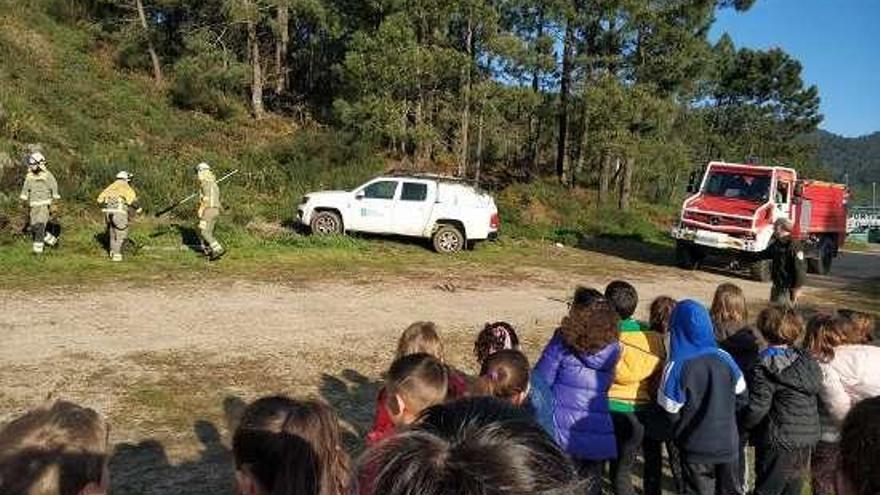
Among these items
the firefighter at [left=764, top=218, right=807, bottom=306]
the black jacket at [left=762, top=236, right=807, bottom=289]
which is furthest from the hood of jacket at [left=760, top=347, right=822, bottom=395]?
Answer: the black jacket at [left=762, top=236, right=807, bottom=289]

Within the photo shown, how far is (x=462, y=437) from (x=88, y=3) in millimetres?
37585

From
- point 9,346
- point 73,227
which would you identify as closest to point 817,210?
point 73,227

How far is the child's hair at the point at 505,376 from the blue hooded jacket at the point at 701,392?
1.09 metres

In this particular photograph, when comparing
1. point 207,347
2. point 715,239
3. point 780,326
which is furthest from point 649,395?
point 715,239

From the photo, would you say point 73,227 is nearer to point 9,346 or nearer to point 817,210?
point 9,346

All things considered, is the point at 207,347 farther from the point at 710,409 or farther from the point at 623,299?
the point at 710,409

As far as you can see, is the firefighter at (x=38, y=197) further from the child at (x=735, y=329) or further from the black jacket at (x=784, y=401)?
the black jacket at (x=784, y=401)

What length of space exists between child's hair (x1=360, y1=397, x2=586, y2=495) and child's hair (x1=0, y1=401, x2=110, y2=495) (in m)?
1.14

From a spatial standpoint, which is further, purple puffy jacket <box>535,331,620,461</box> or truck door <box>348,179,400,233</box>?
truck door <box>348,179,400,233</box>

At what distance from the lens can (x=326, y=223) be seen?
17.9 metres

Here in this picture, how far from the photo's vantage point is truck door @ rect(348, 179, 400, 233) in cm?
1802

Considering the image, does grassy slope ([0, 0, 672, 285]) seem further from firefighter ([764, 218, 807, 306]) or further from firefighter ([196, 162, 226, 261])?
firefighter ([764, 218, 807, 306])

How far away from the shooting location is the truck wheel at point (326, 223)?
17.8 m

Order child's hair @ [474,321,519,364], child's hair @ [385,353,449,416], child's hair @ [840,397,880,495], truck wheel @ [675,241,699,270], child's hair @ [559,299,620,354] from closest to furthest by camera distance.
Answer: child's hair @ [840,397,880,495] → child's hair @ [385,353,449,416] → child's hair @ [559,299,620,354] → child's hair @ [474,321,519,364] → truck wheel @ [675,241,699,270]
